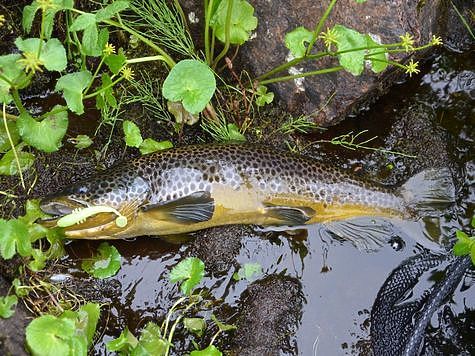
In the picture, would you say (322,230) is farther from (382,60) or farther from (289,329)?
(382,60)

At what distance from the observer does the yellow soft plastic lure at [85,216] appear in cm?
370

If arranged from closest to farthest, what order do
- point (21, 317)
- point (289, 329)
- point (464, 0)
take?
point (21, 317) < point (289, 329) < point (464, 0)

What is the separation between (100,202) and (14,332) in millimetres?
920

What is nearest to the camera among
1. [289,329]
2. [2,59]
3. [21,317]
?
[2,59]

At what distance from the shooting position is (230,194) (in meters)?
4.07

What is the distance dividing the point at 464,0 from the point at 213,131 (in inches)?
87.8

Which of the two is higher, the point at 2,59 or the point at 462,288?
the point at 2,59

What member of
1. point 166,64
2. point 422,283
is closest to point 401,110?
point 422,283

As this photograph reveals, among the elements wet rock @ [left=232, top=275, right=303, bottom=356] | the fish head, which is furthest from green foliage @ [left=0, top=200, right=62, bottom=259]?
wet rock @ [left=232, top=275, right=303, bottom=356]

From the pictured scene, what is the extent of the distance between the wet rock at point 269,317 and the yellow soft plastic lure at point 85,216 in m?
1.01

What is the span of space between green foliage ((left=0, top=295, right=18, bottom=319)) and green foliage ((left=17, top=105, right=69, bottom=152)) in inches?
36.5

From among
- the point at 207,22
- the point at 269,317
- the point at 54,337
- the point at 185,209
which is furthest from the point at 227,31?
the point at 54,337

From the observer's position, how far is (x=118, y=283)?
13.7 ft

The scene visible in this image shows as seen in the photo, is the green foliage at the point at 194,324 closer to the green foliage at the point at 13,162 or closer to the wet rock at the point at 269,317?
the wet rock at the point at 269,317
